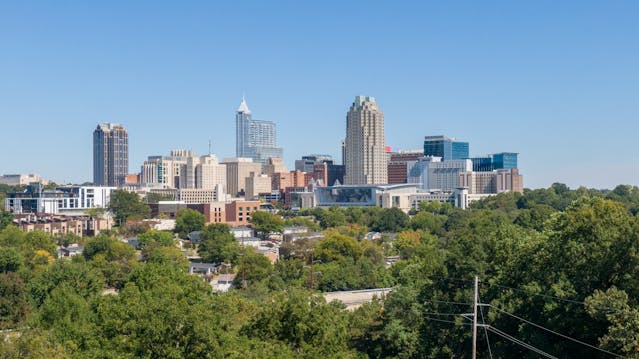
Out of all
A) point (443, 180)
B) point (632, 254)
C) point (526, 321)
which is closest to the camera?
point (632, 254)

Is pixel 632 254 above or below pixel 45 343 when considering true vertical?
above

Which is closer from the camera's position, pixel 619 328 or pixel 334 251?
pixel 619 328

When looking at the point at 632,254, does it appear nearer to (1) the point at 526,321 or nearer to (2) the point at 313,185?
(1) the point at 526,321

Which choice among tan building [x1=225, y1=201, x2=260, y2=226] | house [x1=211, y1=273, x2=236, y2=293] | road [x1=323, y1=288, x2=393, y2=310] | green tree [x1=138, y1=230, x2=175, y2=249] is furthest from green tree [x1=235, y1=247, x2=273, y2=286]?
tan building [x1=225, y1=201, x2=260, y2=226]

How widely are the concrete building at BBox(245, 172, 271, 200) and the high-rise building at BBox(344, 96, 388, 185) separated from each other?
2553 centimetres

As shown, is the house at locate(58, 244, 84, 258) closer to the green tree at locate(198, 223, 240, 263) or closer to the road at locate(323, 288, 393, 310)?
the green tree at locate(198, 223, 240, 263)

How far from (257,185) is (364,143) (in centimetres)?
3220

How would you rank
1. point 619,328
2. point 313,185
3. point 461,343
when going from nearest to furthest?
point 619,328 → point 461,343 → point 313,185

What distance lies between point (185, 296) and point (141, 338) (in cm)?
623

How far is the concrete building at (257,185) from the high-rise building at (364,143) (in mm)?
25529

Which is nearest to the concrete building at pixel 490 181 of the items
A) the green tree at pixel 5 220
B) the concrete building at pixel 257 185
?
the concrete building at pixel 257 185

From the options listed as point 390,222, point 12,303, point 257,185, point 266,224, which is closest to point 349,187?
point 257,185

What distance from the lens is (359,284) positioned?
54688mm

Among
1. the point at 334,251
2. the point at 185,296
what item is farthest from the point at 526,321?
the point at 334,251
